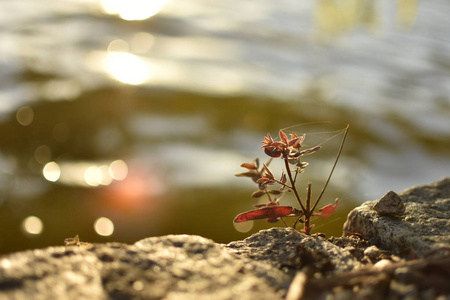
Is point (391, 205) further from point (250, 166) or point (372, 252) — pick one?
point (250, 166)

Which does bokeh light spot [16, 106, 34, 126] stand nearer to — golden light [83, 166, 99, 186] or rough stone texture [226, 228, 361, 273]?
golden light [83, 166, 99, 186]

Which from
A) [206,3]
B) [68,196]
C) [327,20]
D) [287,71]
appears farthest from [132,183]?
[206,3]

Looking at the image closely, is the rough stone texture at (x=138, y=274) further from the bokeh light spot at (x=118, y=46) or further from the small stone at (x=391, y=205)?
the bokeh light spot at (x=118, y=46)

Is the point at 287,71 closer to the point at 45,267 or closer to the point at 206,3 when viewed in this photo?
the point at 206,3

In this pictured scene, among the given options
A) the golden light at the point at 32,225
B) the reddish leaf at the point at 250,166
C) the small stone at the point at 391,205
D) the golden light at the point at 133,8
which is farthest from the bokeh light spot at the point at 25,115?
the small stone at the point at 391,205

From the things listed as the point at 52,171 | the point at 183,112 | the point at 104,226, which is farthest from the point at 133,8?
the point at 104,226
